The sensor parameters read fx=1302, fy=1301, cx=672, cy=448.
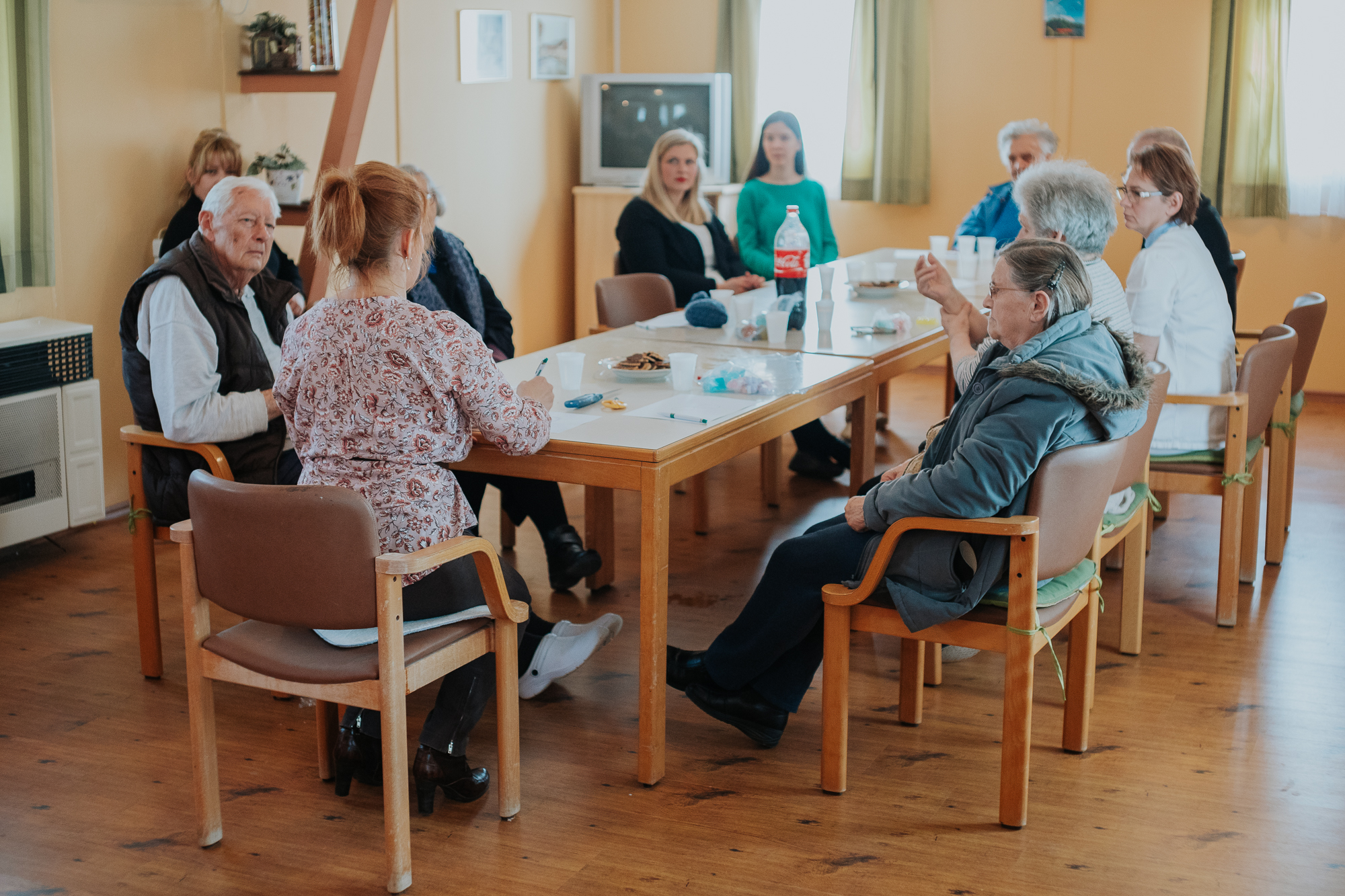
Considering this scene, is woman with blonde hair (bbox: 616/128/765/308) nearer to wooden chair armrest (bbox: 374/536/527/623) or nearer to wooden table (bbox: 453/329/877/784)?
wooden table (bbox: 453/329/877/784)

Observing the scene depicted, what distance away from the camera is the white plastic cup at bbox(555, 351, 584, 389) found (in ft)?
9.42

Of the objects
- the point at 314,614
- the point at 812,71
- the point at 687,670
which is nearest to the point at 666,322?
the point at 687,670

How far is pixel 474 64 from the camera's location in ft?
20.1

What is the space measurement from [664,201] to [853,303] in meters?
0.93

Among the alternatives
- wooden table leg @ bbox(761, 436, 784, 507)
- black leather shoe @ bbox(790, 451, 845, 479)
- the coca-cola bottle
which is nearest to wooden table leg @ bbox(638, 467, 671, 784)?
the coca-cola bottle

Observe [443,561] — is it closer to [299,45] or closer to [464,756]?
[464,756]

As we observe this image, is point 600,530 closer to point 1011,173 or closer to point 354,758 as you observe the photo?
point 354,758

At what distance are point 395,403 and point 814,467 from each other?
293 centimetres

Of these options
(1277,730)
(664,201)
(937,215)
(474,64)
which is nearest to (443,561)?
(1277,730)

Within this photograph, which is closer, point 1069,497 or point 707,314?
point 1069,497

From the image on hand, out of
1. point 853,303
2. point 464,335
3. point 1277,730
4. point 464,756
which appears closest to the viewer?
point 464,335

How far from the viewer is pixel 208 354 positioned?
288cm

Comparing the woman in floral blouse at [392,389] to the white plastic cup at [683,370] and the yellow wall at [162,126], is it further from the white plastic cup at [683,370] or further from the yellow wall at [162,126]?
the yellow wall at [162,126]

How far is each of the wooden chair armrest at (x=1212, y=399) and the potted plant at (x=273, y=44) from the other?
10.1 feet
